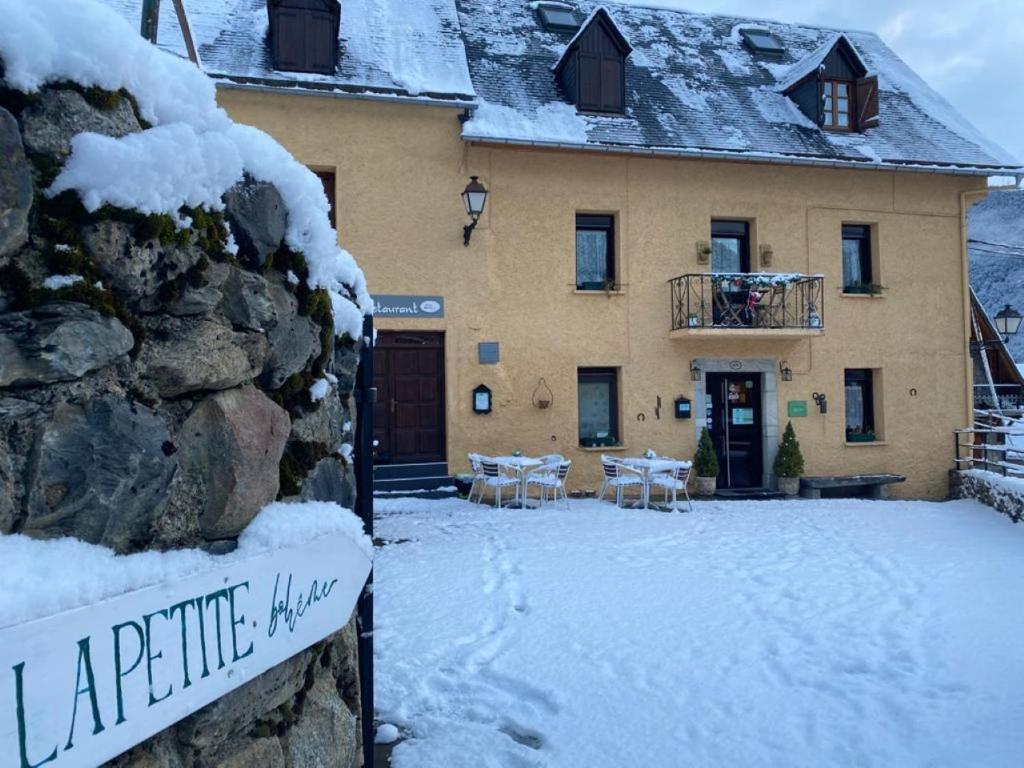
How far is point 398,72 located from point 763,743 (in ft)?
33.7

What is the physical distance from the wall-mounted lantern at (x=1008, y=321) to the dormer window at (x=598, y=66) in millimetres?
8623

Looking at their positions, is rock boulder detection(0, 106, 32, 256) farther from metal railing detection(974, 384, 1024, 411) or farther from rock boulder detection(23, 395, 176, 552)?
metal railing detection(974, 384, 1024, 411)

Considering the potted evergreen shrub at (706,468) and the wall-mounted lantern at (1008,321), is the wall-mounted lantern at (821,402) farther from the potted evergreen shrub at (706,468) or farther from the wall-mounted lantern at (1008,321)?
the wall-mounted lantern at (1008,321)

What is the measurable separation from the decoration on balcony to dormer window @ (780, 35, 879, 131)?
263 inches

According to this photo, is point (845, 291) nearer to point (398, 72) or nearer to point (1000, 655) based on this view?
point (398, 72)

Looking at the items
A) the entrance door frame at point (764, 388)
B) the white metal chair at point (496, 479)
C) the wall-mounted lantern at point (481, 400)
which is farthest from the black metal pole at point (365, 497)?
the entrance door frame at point (764, 388)

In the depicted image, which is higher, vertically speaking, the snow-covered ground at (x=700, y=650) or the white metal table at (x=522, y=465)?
the white metal table at (x=522, y=465)

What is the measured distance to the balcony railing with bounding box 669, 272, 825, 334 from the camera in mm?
11883

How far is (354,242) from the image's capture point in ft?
36.0

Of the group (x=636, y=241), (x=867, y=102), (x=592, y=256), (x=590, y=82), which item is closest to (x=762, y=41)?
(x=867, y=102)

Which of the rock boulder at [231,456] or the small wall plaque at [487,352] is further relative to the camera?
the small wall plaque at [487,352]

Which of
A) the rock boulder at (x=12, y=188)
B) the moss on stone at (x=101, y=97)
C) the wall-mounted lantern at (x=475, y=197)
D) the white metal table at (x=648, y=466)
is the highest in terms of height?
the wall-mounted lantern at (x=475, y=197)

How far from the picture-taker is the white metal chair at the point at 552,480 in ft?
33.1

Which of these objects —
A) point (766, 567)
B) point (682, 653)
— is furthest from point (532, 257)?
point (682, 653)
